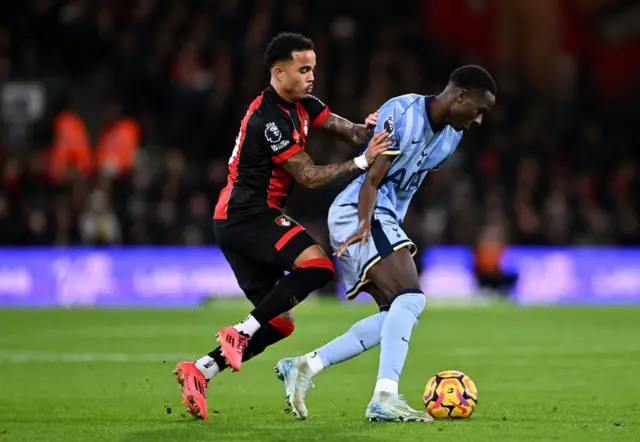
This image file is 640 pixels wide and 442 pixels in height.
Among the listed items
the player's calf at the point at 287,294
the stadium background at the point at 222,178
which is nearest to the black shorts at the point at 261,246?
the player's calf at the point at 287,294

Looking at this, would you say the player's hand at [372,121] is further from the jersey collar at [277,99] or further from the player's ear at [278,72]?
the player's ear at [278,72]

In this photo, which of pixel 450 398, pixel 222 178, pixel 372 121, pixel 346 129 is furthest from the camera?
pixel 222 178

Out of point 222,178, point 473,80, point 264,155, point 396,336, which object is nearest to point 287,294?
point 396,336

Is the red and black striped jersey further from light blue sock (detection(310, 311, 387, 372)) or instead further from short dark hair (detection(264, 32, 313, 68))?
light blue sock (detection(310, 311, 387, 372))

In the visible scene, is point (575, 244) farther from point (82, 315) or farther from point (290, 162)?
point (290, 162)

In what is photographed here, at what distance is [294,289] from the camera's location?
24.2 feet

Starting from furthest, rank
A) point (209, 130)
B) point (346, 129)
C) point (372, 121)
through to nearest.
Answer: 1. point (209, 130)
2. point (346, 129)
3. point (372, 121)

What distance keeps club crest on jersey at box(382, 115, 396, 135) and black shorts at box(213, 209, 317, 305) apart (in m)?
0.81

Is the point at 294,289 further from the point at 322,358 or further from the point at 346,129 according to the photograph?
the point at 346,129

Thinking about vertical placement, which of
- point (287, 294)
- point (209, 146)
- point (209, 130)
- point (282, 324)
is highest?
point (209, 130)

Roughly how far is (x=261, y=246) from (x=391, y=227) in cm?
80

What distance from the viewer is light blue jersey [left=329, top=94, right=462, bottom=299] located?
7312mm

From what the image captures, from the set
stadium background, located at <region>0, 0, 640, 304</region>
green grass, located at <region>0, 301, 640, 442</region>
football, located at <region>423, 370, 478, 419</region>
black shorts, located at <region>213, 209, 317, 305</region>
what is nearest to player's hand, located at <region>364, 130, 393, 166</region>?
black shorts, located at <region>213, 209, 317, 305</region>

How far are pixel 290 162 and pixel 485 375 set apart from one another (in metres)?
3.50
